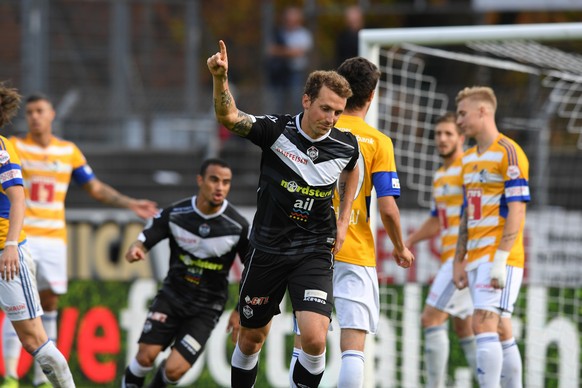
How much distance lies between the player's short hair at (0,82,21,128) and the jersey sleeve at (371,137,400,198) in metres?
2.60

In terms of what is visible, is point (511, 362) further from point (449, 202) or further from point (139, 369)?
point (139, 369)

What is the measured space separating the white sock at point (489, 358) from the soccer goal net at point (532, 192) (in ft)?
8.13

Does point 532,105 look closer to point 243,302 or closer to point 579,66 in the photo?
point 579,66

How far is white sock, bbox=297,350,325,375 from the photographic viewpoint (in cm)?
687

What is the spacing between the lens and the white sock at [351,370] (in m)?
7.12

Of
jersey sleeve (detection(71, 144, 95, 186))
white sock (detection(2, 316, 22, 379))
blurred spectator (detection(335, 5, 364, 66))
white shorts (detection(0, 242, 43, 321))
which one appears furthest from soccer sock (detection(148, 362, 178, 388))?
blurred spectator (detection(335, 5, 364, 66))

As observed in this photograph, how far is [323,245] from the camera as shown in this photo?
22.8 feet

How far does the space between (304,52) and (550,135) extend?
4.30 m

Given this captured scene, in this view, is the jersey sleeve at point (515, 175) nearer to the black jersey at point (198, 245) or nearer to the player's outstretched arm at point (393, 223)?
the player's outstretched arm at point (393, 223)

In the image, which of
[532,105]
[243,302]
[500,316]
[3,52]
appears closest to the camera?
[243,302]

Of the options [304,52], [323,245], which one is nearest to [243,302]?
[323,245]

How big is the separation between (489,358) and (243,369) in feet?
6.59

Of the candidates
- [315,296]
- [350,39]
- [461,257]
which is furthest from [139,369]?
[350,39]

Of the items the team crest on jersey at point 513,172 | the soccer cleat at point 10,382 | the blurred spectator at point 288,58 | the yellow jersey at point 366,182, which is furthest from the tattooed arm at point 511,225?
the blurred spectator at point 288,58
